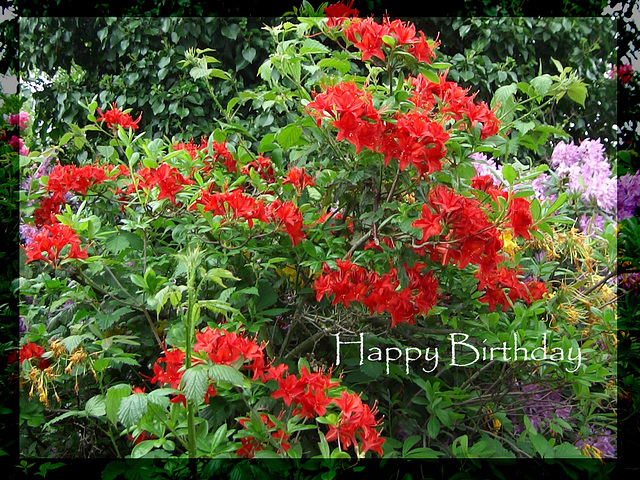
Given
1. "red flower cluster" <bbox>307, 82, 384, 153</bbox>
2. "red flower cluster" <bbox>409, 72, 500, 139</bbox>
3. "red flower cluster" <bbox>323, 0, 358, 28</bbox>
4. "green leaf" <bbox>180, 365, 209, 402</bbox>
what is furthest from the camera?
"red flower cluster" <bbox>323, 0, 358, 28</bbox>

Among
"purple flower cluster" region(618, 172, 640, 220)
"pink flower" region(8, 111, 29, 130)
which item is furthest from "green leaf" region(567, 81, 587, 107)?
"pink flower" region(8, 111, 29, 130)

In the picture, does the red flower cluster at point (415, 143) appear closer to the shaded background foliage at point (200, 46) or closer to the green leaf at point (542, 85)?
the green leaf at point (542, 85)

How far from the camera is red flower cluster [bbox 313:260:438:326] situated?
1.46 meters

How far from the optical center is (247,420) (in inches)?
53.5

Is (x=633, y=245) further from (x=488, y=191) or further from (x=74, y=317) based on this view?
(x=74, y=317)

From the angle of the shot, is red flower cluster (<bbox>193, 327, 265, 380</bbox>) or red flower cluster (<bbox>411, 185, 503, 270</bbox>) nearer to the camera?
red flower cluster (<bbox>193, 327, 265, 380</bbox>)

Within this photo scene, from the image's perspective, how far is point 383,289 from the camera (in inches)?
57.3

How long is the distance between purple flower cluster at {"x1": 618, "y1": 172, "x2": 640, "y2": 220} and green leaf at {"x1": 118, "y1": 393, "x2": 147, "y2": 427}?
1.86m

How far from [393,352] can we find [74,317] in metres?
0.95

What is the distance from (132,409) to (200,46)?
287 cm

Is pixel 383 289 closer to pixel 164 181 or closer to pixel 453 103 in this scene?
pixel 453 103

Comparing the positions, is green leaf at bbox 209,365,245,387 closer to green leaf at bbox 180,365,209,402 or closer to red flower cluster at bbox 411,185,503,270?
green leaf at bbox 180,365,209,402

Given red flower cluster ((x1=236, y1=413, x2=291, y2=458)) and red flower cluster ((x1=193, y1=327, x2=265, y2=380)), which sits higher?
red flower cluster ((x1=193, y1=327, x2=265, y2=380))

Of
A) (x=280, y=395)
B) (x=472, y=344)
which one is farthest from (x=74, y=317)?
(x=472, y=344)
